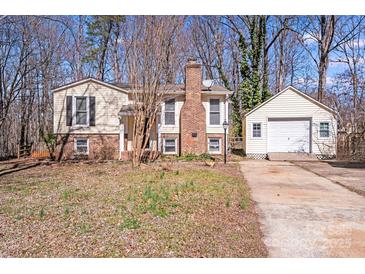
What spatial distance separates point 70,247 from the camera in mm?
3148

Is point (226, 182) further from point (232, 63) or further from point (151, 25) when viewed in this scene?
point (232, 63)

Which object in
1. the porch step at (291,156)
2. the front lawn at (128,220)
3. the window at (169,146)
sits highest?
the window at (169,146)

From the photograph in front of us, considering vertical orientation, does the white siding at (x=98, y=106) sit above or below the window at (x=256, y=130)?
above

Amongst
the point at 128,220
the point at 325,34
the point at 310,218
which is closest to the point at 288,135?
the point at 325,34

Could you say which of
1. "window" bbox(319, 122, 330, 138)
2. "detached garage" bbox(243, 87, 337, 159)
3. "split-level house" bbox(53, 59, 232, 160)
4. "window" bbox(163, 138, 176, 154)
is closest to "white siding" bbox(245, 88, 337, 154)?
"detached garage" bbox(243, 87, 337, 159)

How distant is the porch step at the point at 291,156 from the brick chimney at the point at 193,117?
12.4 ft

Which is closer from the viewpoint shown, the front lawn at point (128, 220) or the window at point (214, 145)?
the front lawn at point (128, 220)

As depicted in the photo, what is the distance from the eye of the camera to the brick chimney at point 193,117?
1419 cm

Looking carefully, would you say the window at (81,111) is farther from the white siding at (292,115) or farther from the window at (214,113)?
the white siding at (292,115)

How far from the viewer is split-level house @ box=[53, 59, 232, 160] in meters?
14.0

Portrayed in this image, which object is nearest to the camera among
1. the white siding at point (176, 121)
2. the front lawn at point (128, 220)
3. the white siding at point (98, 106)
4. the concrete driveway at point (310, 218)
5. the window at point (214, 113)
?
the front lawn at point (128, 220)

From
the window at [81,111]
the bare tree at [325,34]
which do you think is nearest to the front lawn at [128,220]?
the window at [81,111]

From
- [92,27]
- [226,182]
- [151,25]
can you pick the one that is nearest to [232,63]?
[92,27]
